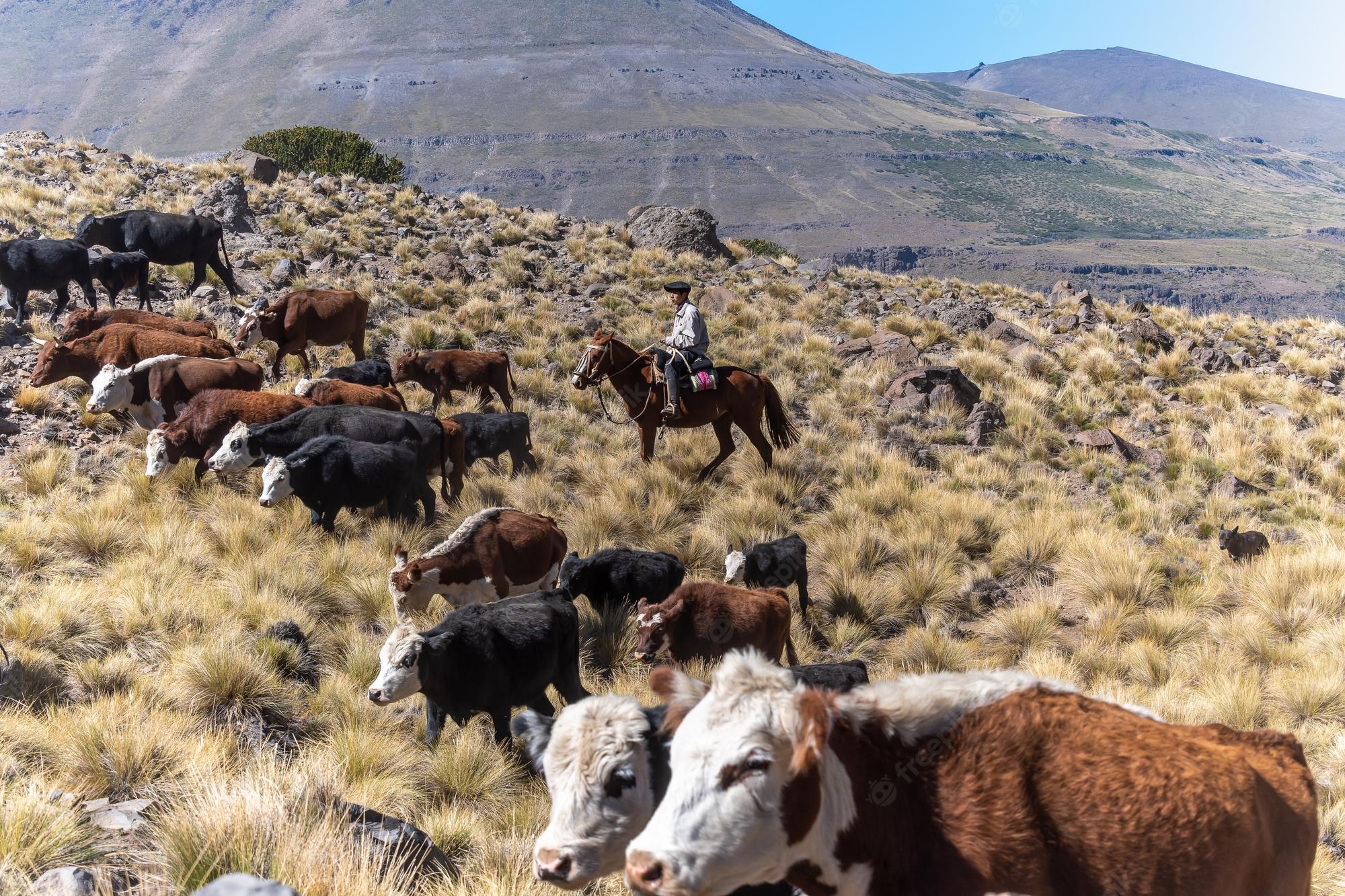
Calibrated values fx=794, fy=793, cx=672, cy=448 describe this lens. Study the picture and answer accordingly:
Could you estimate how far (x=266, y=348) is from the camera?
14.6m

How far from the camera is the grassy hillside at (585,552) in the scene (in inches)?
169

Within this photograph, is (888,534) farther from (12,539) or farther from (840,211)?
(840,211)

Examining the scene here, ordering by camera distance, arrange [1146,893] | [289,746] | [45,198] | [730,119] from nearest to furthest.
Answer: [1146,893], [289,746], [45,198], [730,119]

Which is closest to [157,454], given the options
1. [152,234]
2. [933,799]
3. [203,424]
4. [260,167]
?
[203,424]

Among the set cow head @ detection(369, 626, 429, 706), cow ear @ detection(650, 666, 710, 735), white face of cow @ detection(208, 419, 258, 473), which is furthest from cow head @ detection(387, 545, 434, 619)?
cow ear @ detection(650, 666, 710, 735)

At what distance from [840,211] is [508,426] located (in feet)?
405

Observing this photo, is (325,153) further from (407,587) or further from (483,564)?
(407,587)

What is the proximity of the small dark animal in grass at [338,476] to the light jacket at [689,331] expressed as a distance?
5.03 metres

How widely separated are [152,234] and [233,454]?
9.99 metres

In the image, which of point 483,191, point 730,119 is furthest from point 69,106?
point 730,119

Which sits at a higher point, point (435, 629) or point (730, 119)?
point (730, 119)

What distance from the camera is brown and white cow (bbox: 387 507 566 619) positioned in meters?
7.05

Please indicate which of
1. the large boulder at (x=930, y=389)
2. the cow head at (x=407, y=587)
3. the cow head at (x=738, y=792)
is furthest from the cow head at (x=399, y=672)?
the large boulder at (x=930, y=389)

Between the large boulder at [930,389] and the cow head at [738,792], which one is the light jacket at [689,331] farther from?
the cow head at [738,792]
